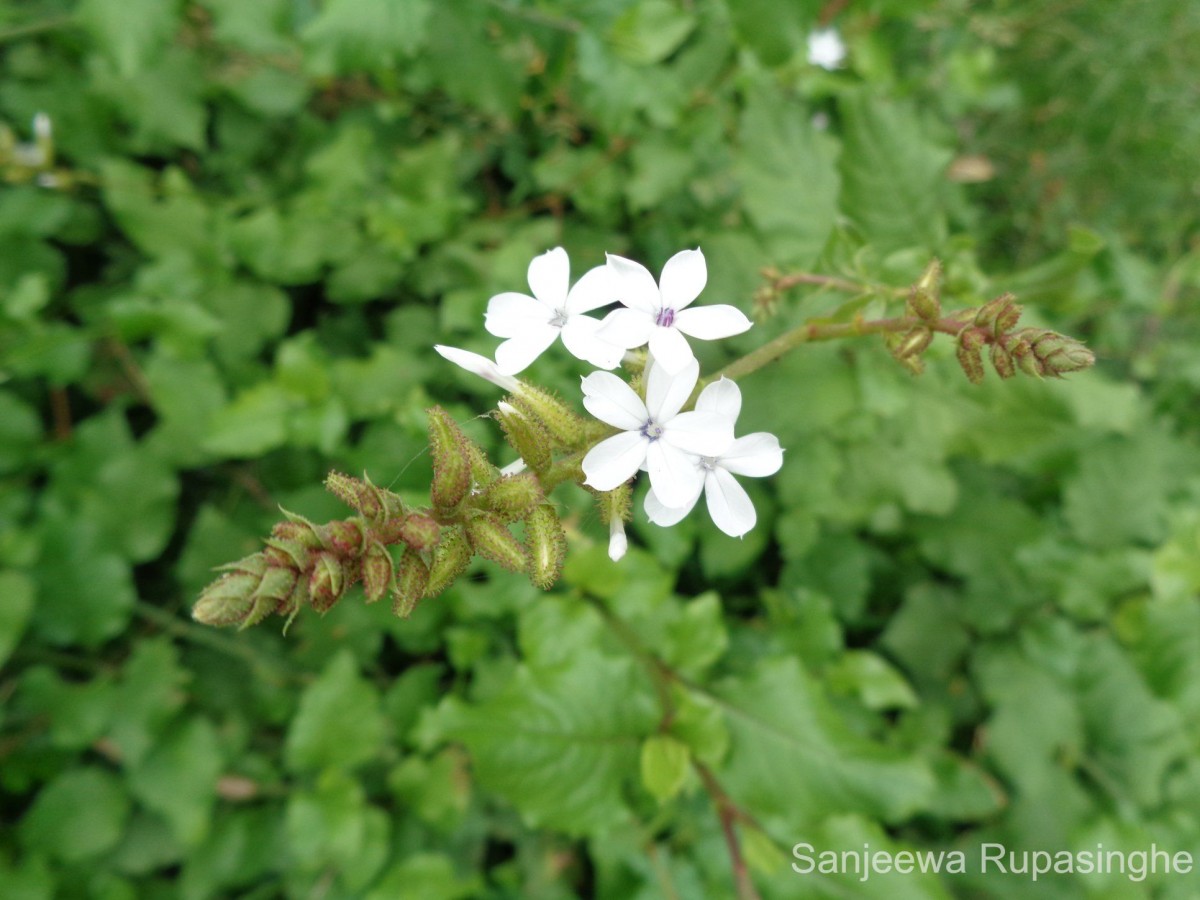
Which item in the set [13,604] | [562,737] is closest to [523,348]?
[562,737]

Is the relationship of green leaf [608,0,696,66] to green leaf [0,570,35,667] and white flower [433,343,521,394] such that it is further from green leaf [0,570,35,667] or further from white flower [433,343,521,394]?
green leaf [0,570,35,667]

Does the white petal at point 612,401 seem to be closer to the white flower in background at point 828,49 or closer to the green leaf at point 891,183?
the green leaf at point 891,183

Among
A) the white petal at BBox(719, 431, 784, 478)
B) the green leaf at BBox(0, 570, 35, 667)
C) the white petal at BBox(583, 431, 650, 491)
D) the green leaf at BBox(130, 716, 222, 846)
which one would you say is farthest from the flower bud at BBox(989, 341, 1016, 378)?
the green leaf at BBox(0, 570, 35, 667)

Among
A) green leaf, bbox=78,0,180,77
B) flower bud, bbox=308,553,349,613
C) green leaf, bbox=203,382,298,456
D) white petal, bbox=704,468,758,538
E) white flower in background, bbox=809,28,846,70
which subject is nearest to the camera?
flower bud, bbox=308,553,349,613

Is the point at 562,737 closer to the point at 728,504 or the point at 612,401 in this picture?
the point at 728,504

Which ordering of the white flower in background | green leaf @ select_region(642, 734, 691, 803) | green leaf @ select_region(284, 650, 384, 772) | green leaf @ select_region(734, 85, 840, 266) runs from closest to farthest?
green leaf @ select_region(642, 734, 691, 803)
green leaf @ select_region(734, 85, 840, 266)
green leaf @ select_region(284, 650, 384, 772)
the white flower in background

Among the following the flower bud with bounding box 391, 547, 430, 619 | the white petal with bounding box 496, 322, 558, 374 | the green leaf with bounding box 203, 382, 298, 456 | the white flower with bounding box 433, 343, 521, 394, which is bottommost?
the green leaf with bounding box 203, 382, 298, 456

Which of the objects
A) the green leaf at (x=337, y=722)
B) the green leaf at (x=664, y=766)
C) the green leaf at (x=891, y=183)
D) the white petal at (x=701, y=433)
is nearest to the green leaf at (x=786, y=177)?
the green leaf at (x=891, y=183)
